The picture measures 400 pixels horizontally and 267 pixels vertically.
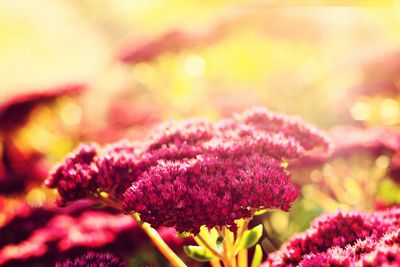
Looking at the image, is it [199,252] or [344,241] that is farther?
[199,252]

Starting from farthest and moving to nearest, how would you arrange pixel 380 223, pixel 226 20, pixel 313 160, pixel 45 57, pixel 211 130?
pixel 45 57, pixel 226 20, pixel 313 160, pixel 211 130, pixel 380 223

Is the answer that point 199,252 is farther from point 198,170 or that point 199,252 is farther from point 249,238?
point 198,170

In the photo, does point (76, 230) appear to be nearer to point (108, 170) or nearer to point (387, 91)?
point (108, 170)

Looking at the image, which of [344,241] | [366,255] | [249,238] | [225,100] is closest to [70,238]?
[249,238]

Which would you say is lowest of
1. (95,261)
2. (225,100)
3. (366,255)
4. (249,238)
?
(366,255)

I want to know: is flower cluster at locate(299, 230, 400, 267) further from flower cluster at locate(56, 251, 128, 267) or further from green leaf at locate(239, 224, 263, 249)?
flower cluster at locate(56, 251, 128, 267)

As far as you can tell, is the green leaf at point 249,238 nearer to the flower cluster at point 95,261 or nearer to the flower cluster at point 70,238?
the flower cluster at point 95,261

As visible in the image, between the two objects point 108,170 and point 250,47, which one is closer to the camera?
point 108,170

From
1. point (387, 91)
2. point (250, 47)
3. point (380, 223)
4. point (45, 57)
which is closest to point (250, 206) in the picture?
point (380, 223)
